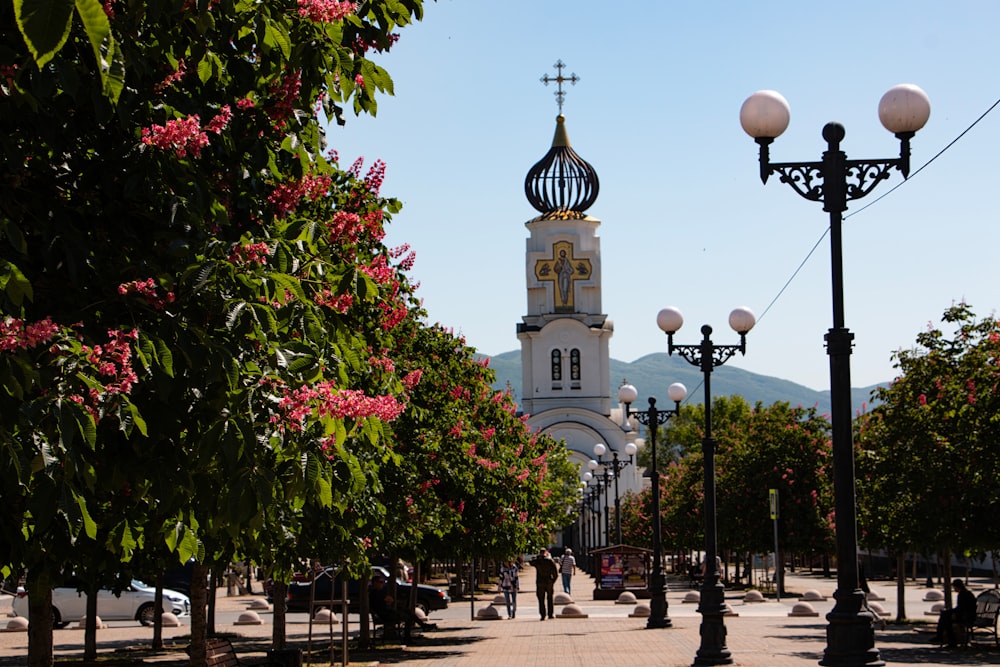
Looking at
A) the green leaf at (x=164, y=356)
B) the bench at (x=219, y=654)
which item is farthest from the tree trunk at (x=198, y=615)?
the green leaf at (x=164, y=356)

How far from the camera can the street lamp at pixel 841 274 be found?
10883mm

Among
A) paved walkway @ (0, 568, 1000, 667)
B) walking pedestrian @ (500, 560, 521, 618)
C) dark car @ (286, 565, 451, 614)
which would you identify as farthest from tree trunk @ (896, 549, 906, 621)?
dark car @ (286, 565, 451, 614)

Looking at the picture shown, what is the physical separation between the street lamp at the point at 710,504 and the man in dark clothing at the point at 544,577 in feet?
41.3

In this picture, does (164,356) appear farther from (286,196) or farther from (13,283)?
(286,196)

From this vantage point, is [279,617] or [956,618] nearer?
[279,617]

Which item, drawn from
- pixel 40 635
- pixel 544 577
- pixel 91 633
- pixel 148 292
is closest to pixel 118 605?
pixel 544 577

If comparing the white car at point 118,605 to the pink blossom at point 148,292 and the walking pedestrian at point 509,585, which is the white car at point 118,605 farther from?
the pink blossom at point 148,292

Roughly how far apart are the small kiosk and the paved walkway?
5.68 m

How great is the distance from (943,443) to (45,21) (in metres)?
22.4

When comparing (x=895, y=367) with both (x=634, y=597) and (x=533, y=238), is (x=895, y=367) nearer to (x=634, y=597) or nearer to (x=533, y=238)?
(x=634, y=597)

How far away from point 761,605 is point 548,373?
3284 inches

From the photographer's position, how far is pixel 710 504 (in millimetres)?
20578

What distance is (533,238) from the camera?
126375 mm

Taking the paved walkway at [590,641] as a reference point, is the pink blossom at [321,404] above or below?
above
